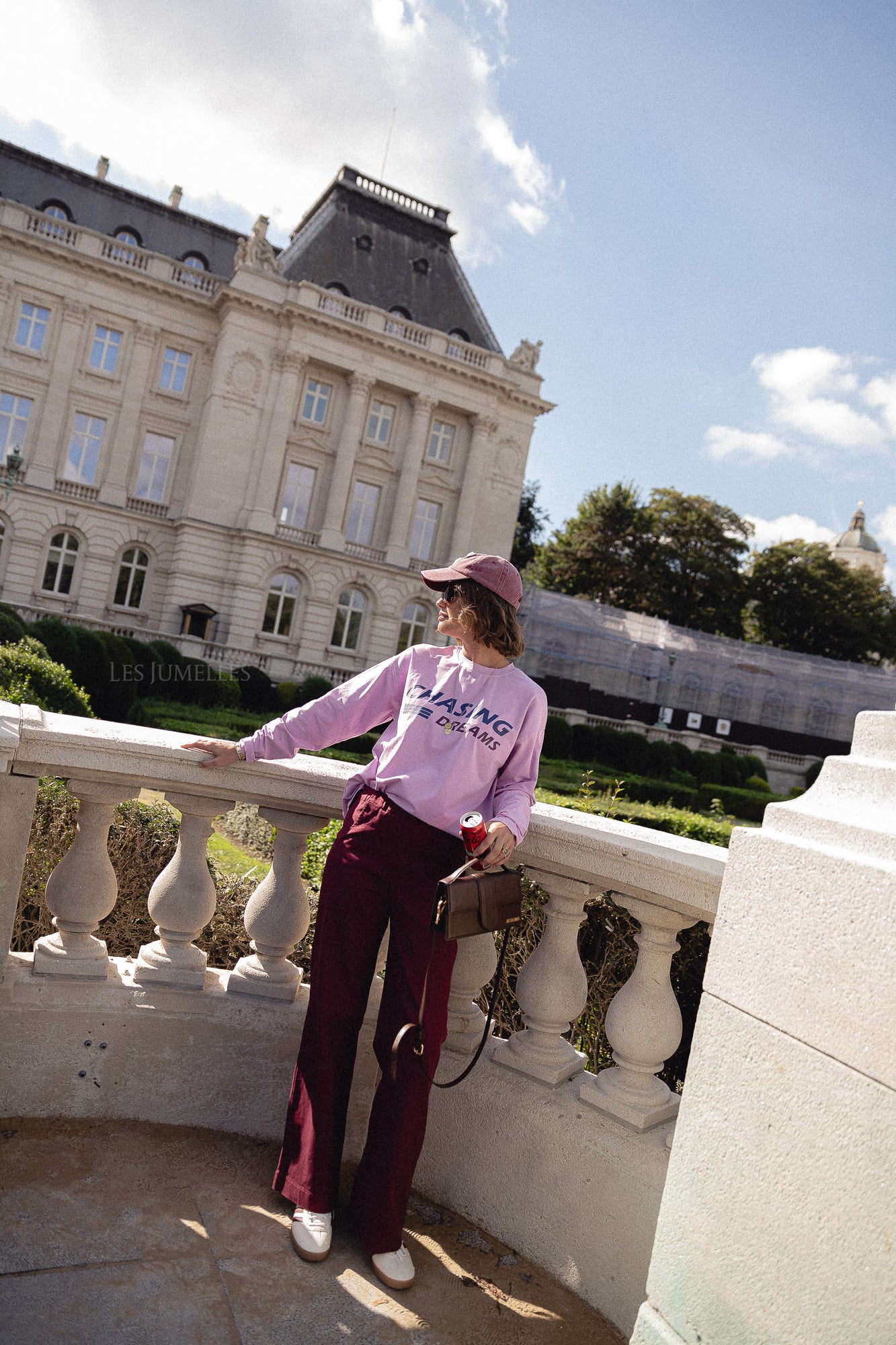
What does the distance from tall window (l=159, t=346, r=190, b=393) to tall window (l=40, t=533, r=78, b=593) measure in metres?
6.39

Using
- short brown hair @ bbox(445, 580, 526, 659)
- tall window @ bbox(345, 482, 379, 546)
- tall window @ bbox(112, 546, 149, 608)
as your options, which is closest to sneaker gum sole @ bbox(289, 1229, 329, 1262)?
short brown hair @ bbox(445, 580, 526, 659)

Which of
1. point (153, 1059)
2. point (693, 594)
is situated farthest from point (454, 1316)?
point (693, 594)

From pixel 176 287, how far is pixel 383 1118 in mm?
34308

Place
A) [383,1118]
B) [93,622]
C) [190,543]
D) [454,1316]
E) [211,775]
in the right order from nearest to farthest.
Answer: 1. [454,1316]
2. [383,1118]
3. [211,775]
4. [93,622]
5. [190,543]

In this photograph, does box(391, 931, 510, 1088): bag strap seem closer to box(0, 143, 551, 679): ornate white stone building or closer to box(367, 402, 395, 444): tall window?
box(0, 143, 551, 679): ornate white stone building

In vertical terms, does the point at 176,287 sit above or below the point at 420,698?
above

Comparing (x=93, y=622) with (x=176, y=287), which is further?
(x=176, y=287)

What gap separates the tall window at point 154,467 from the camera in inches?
1281

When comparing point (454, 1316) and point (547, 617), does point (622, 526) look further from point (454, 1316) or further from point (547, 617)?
point (454, 1316)

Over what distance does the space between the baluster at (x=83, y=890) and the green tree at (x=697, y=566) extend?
41882 millimetres

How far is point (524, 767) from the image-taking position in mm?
2287

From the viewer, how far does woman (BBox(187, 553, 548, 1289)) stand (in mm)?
2203

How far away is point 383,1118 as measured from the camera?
7.36 feet

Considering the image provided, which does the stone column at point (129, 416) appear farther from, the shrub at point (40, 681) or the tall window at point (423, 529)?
the shrub at point (40, 681)
